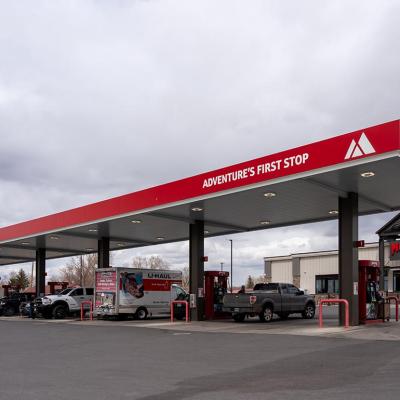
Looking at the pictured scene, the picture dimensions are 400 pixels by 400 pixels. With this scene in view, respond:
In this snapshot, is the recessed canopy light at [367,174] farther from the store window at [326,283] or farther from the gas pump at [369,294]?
the store window at [326,283]

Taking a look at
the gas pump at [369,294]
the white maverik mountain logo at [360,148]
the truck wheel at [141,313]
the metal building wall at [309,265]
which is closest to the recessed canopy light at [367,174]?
the white maverik mountain logo at [360,148]

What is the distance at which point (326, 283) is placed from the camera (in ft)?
188

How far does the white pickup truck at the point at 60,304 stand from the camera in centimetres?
3077

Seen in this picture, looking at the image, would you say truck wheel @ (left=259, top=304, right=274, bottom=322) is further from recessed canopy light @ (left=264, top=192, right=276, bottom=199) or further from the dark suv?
the dark suv

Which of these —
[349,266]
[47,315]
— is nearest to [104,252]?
[47,315]

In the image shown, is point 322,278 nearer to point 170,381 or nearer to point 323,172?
point 323,172

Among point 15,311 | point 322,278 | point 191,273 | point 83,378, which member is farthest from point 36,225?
point 322,278

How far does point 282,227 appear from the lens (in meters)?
29.6

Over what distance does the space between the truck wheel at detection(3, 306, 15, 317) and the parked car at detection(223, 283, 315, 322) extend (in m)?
17.1

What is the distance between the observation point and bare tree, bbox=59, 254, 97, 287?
9414 cm

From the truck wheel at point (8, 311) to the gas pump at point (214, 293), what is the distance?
15197mm

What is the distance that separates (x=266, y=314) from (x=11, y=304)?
18.6 meters

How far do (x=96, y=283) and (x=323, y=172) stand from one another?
604 inches

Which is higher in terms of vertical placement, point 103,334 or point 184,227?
point 184,227
